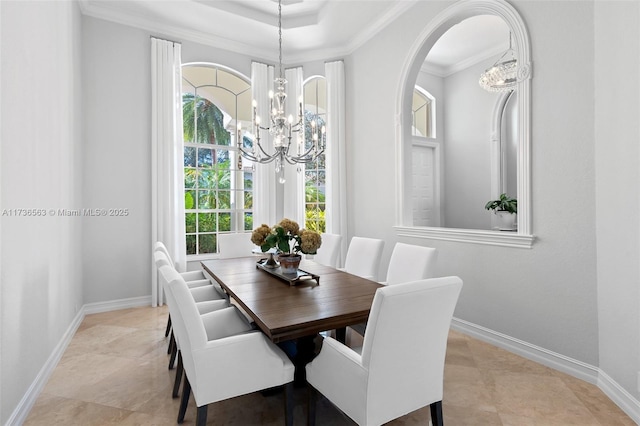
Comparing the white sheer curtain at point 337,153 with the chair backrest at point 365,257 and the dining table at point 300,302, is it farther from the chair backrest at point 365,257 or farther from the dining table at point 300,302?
the dining table at point 300,302

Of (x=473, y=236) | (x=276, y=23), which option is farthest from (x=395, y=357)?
(x=276, y=23)

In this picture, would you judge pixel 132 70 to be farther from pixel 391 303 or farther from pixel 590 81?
pixel 590 81

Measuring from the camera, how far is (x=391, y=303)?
1.26 meters

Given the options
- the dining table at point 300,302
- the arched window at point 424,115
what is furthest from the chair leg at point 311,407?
the arched window at point 424,115

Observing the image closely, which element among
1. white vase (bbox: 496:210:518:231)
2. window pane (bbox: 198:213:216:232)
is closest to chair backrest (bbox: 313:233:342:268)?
window pane (bbox: 198:213:216:232)

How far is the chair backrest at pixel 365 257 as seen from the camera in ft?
9.64

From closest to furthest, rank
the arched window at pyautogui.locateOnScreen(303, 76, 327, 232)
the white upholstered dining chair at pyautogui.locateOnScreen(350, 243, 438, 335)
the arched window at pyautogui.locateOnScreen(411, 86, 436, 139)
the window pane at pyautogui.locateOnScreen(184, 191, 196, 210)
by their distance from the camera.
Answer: the white upholstered dining chair at pyautogui.locateOnScreen(350, 243, 438, 335), the window pane at pyautogui.locateOnScreen(184, 191, 196, 210), the arched window at pyautogui.locateOnScreen(303, 76, 327, 232), the arched window at pyautogui.locateOnScreen(411, 86, 436, 139)

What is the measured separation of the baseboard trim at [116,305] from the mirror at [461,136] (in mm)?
3252

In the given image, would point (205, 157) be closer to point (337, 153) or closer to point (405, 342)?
point (337, 153)

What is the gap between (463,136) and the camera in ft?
18.2

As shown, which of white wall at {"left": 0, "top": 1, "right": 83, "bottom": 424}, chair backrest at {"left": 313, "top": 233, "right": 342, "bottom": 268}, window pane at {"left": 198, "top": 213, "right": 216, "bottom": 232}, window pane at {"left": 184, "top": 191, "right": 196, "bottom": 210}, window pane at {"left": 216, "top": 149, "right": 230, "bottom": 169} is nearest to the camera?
white wall at {"left": 0, "top": 1, "right": 83, "bottom": 424}

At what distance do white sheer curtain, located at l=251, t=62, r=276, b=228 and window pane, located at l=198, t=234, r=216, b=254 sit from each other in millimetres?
625

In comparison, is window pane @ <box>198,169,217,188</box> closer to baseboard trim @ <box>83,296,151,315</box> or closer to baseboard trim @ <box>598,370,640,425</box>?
baseboard trim @ <box>83,296,151,315</box>

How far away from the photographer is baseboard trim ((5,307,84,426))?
1.83 meters
